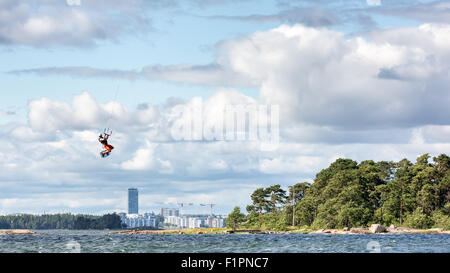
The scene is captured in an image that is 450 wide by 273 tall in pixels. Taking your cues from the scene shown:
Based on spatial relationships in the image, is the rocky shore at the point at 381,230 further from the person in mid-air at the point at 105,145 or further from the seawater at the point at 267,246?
the person in mid-air at the point at 105,145

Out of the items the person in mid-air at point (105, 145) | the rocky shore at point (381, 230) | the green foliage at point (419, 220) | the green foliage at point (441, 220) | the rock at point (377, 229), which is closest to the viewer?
the person in mid-air at point (105, 145)

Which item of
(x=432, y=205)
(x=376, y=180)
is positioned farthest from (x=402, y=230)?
(x=376, y=180)

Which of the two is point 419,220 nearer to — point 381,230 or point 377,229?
point 381,230

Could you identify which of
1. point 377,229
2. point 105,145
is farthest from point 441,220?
point 105,145

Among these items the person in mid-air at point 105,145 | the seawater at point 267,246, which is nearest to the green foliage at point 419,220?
the seawater at point 267,246

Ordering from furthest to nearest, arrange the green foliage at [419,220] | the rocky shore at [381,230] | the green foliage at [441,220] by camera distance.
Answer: the green foliage at [419,220]
the rocky shore at [381,230]
the green foliage at [441,220]

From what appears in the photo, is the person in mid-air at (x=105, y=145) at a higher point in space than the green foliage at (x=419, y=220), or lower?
higher

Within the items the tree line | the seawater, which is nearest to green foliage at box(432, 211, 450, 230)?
the tree line

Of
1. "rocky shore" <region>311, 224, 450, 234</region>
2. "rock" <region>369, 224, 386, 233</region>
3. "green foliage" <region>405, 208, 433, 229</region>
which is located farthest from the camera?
"green foliage" <region>405, 208, 433, 229</region>

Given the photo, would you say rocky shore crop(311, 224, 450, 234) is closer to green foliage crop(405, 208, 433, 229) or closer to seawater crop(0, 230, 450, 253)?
green foliage crop(405, 208, 433, 229)

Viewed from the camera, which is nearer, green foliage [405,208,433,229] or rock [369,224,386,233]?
rock [369,224,386,233]

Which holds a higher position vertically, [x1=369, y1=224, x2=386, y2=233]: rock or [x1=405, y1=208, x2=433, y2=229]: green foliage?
[x1=405, y1=208, x2=433, y2=229]: green foliage
